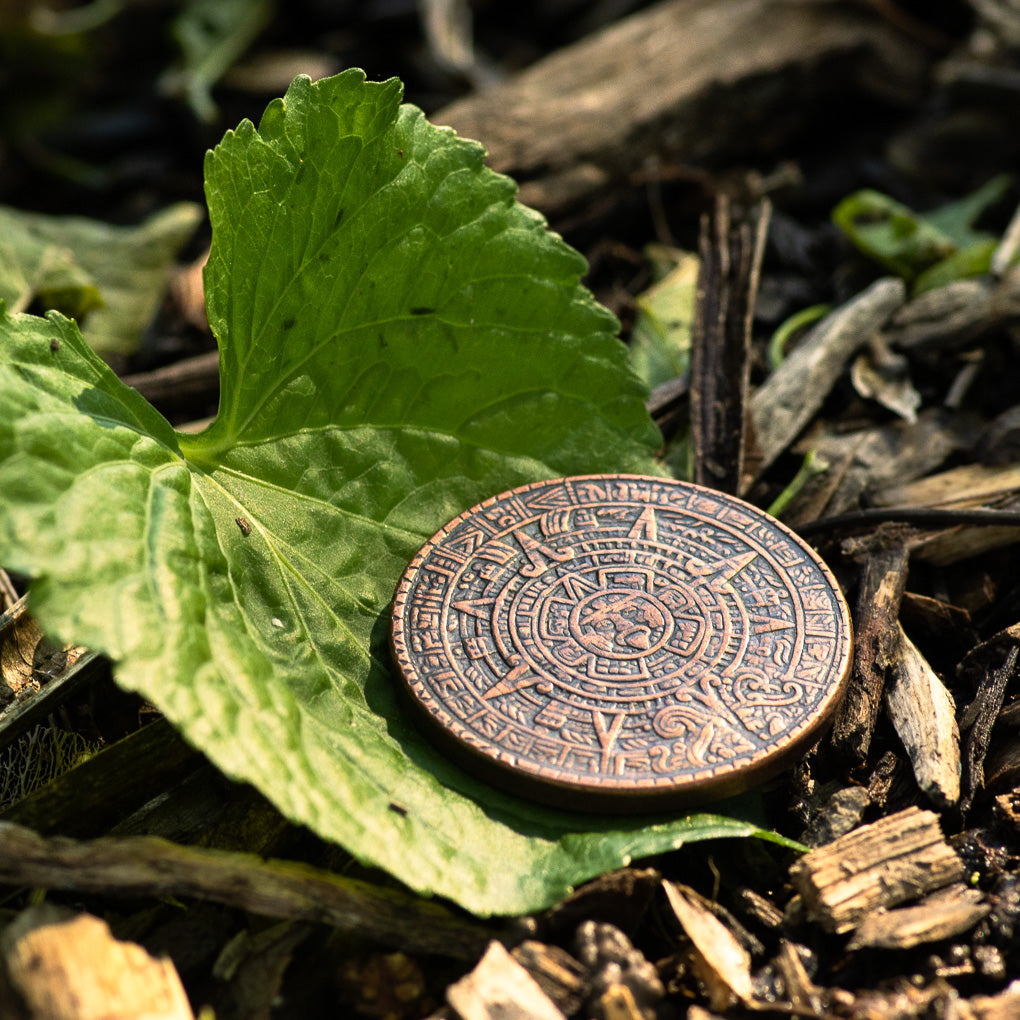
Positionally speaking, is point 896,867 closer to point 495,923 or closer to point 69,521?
point 495,923

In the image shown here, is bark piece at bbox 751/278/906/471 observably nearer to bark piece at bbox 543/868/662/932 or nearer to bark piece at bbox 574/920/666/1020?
bark piece at bbox 543/868/662/932

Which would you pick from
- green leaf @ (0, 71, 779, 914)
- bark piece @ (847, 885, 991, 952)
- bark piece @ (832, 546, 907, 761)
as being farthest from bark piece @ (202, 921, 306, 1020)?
bark piece @ (832, 546, 907, 761)

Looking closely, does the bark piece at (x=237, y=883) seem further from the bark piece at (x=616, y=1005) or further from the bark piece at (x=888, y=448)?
the bark piece at (x=888, y=448)

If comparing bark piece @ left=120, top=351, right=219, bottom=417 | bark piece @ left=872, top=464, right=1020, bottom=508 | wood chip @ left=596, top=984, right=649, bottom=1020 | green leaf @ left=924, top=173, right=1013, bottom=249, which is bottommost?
bark piece @ left=872, top=464, right=1020, bottom=508

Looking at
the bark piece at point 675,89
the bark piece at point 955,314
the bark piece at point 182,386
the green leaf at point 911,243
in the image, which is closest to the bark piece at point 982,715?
the bark piece at point 955,314

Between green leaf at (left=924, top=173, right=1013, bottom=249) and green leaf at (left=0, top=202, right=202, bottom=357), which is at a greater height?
green leaf at (left=0, top=202, right=202, bottom=357)

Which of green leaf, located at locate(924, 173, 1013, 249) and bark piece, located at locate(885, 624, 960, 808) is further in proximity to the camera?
green leaf, located at locate(924, 173, 1013, 249)
